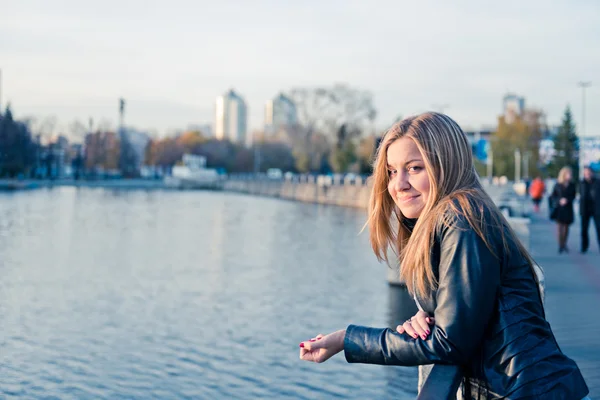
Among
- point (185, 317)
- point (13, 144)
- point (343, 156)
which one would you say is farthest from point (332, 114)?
point (185, 317)

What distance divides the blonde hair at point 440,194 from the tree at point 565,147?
94270mm

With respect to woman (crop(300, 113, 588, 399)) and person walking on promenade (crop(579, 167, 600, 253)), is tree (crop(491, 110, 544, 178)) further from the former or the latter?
woman (crop(300, 113, 588, 399))

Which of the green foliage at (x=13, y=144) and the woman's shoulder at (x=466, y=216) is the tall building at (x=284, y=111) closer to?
the green foliage at (x=13, y=144)

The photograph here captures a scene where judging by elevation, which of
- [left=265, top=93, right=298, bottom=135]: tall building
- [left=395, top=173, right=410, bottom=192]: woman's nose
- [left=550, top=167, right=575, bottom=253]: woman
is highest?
[left=265, top=93, right=298, bottom=135]: tall building

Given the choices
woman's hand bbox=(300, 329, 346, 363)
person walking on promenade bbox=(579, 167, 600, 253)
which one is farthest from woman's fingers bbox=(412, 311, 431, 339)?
person walking on promenade bbox=(579, 167, 600, 253)

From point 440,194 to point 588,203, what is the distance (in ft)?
55.7

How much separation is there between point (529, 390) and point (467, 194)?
0.59 meters

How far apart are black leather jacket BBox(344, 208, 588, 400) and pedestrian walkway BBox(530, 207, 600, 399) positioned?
16.0 feet

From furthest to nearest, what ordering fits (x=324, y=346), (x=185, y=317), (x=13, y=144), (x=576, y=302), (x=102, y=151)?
(x=102, y=151) → (x=13, y=144) → (x=185, y=317) → (x=576, y=302) → (x=324, y=346)

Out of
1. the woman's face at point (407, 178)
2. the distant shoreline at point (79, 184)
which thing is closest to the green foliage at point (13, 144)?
the distant shoreline at point (79, 184)

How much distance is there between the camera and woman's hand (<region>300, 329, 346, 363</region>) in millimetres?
2637

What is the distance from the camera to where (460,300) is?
7.99 feet

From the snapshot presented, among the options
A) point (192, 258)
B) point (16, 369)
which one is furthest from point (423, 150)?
point (192, 258)

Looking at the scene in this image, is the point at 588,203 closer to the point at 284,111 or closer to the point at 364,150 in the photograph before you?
the point at 364,150
